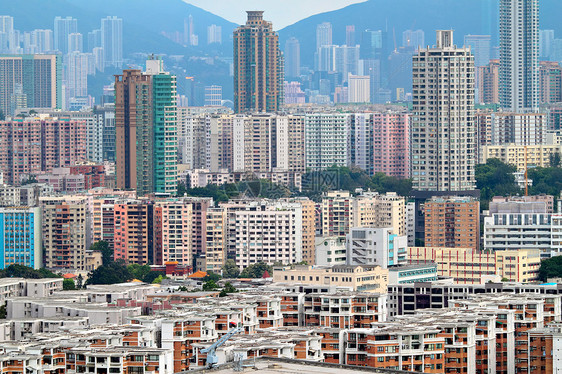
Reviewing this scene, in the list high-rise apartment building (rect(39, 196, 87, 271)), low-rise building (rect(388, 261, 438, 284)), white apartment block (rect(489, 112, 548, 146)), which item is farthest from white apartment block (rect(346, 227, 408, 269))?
white apartment block (rect(489, 112, 548, 146))

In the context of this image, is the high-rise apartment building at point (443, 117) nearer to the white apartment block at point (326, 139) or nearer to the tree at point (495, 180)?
the tree at point (495, 180)

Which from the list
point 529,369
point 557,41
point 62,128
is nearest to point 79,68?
point 557,41

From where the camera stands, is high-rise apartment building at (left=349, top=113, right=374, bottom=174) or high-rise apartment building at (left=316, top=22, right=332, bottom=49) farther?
high-rise apartment building at (left=316, top=22, right=332, bottom=49)

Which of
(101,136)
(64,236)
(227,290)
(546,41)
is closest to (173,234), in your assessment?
(64,236)

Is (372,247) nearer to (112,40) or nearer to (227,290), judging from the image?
(227,290)

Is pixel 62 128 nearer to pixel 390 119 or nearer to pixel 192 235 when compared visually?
pixel 390 119

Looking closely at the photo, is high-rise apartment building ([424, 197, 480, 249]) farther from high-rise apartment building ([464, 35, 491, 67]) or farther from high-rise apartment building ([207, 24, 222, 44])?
high-rise apartment building ([207, 24, 222, 44])
